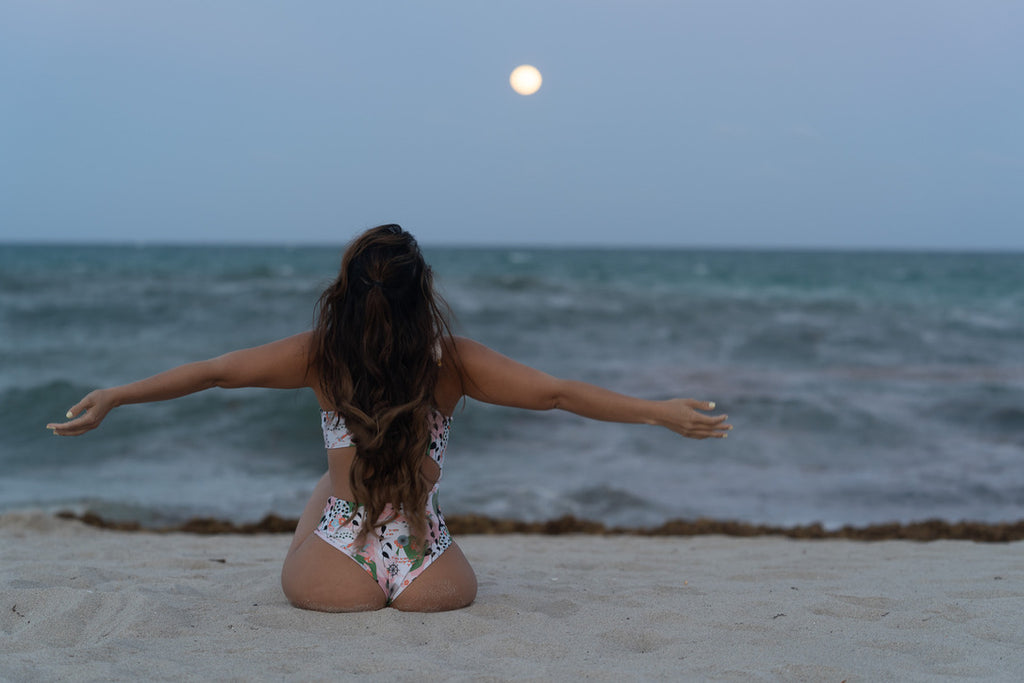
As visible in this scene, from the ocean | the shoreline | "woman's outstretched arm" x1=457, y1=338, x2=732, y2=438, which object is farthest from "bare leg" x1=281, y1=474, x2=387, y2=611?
the shoreline

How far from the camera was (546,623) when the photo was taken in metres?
2.68

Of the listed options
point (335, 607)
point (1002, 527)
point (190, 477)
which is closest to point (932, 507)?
point (1002, 527)

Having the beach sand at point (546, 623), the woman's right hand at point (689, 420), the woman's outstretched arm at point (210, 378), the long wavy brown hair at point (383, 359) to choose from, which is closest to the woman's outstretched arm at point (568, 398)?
the woman's right hand at point (689, 420)

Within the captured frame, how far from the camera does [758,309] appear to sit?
1817cm

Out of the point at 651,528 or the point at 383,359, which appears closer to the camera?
the point at 383,359

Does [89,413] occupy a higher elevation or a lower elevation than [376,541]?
higher

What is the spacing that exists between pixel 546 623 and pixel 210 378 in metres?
1.37

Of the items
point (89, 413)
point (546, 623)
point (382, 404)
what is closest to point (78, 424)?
point (89, 413)

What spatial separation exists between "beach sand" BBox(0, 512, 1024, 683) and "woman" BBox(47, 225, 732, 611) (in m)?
0.15

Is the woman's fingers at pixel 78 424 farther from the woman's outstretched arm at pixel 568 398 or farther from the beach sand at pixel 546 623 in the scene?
the woman's outstretched arm at pixel 568 398

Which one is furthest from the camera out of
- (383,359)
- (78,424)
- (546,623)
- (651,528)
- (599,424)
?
(599,424)

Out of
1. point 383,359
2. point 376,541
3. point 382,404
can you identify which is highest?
point 383,359

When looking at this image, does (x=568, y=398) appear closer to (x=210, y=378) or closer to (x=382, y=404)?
(x=382, y=404)

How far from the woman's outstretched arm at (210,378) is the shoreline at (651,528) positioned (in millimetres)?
2596
